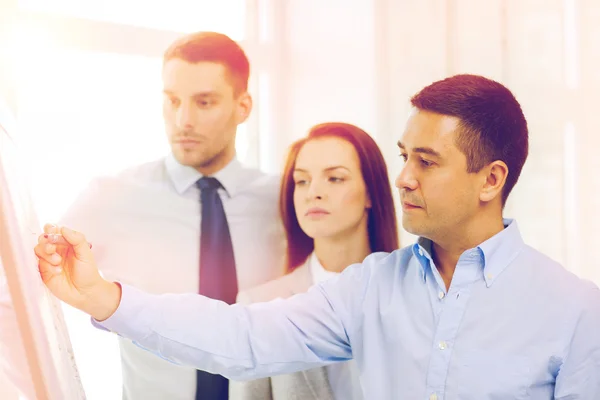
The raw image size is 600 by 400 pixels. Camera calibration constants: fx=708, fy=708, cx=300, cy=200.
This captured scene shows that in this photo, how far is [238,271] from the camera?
180 centimetres

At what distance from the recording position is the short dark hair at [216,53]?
174cm

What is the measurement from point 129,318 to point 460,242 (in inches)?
28.6

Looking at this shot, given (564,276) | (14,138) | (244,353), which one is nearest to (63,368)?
(244,353)

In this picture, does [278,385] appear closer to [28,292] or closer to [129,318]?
[129,318]

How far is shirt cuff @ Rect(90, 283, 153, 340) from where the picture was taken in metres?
1.37

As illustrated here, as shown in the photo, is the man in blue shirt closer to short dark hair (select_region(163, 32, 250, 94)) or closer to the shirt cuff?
the shirt cuff

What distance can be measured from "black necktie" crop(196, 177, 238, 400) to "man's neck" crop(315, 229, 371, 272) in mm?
243

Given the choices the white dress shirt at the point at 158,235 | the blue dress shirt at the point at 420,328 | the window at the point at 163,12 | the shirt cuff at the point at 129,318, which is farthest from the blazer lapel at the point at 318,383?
the window at the point at 163,12

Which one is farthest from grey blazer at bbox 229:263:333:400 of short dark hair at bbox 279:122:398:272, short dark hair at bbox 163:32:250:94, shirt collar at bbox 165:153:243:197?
short dark hair at bbox 163:32:250:94

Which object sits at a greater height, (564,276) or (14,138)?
(14,138)

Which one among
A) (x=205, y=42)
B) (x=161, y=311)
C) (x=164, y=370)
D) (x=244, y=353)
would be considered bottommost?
(x=164, y=370)

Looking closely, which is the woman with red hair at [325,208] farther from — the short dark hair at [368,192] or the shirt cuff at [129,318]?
the shirt cuff at [129,318]

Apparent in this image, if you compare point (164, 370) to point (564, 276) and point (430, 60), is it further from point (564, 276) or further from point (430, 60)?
point (430, 60)

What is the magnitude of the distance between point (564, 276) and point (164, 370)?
0.94 meters
